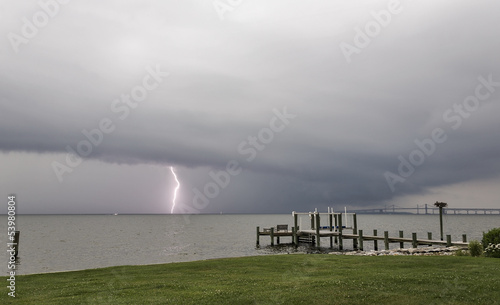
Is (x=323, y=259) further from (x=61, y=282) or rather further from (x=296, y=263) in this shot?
(x=61, y=282)

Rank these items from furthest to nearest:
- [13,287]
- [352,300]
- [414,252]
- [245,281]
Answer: [414,252] → [13,287] → [245,281] → [352,300]

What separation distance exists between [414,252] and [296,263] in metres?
19.6

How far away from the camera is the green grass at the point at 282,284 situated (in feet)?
41.4

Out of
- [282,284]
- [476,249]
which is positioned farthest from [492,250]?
[282,284]

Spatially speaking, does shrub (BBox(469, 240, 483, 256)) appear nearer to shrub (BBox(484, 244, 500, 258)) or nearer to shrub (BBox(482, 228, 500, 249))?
shrub (BBox(482, 228, 500, 249))

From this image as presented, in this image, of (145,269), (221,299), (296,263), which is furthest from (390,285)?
(145,269)

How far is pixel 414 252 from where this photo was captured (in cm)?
3534

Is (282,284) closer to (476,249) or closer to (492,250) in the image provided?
(492,250)

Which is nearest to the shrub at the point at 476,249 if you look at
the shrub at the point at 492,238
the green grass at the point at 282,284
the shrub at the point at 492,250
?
the shrub at the point at 492,238

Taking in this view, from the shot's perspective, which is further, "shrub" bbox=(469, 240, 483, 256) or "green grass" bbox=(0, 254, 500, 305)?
"shrub" bbox=(469, 240, 483, 256)

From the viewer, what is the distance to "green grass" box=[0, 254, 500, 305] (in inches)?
497

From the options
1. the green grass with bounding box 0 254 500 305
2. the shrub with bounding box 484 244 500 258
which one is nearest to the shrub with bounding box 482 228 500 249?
the shrub with bounding box 484 244 500 258

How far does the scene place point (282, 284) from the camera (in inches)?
585

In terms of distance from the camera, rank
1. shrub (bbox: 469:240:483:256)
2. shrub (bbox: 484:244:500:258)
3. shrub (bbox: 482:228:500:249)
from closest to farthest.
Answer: shrub (bbox: 484:244:500:258) < shrub (bbox: 482:228:500:249) < shrub (bbox: 469:240:483:256)
